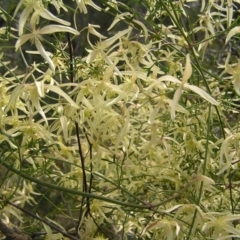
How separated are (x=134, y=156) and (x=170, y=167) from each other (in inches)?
2.5

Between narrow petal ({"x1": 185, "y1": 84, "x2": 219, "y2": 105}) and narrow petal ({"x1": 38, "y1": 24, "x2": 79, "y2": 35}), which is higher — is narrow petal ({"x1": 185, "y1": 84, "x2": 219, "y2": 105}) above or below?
below

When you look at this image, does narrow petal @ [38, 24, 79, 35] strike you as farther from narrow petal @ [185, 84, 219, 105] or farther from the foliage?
narrow petal @ [185, 84, 219, 105]

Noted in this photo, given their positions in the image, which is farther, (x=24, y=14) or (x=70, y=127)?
(x=70, y=127)

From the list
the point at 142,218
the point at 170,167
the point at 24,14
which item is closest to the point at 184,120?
the point at 170,167

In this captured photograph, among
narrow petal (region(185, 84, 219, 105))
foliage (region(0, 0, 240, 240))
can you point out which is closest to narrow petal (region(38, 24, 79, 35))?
foliage (region(0, 0, 240, 240))

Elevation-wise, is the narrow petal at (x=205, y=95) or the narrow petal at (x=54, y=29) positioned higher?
the narrow petal at (x=54, y=29)

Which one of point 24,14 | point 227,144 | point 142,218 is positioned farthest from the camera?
point 142,218

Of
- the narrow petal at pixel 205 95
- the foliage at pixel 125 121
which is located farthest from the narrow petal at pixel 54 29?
the narrow petal at pixel 205 95

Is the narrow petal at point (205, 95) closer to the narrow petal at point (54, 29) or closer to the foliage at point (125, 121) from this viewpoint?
the foliage at point (125, 121)

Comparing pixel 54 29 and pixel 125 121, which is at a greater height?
pixel 54 29

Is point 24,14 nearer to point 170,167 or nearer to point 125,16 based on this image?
point 125,16

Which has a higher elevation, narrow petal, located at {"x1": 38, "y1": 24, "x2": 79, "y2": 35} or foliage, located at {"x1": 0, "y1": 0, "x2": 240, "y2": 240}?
narrow petal, located at {"x1": 38, "y1": 24, "x2": 79, "y2": 35}

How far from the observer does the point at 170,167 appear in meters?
0.87

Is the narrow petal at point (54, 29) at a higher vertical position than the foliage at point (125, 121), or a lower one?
higher
